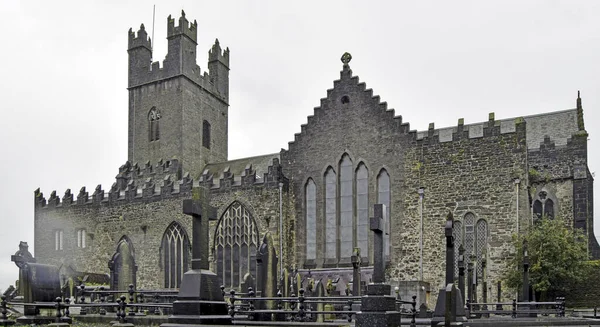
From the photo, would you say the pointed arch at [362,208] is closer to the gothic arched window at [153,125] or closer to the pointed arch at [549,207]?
the pointed arch at [549,207]

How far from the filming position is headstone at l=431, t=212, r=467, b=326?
11336mm

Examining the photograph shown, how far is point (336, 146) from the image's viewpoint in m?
34.1

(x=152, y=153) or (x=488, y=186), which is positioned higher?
(x=152, y=153)

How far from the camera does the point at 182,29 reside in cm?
4978

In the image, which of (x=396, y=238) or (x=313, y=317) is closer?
(x=313, y=317)

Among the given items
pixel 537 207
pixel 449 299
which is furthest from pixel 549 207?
pixel 449 299

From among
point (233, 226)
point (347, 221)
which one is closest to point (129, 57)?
point (233, 226)

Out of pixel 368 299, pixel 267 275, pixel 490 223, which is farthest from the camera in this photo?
pixel 490 223

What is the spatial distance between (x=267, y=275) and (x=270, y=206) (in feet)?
51.1

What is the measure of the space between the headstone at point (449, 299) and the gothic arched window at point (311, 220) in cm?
2076

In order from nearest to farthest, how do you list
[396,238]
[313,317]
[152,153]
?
1. [313,317]
2. [396,238]
3. [152,153]

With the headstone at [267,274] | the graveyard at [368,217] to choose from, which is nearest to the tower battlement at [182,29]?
the graveyard at [368,217]

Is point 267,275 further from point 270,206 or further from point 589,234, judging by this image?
point 589,234

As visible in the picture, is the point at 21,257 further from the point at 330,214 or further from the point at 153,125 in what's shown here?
the point at 153,125
